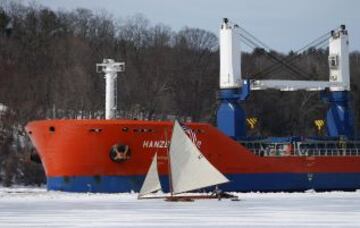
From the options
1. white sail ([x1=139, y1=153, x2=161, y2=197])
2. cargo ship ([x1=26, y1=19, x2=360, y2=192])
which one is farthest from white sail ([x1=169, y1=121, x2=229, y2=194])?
cargo ship ([x1=26, y1=19, x2=360, y2=192])

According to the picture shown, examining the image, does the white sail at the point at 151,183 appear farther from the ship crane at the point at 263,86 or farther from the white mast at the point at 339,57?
the white mast at the point at 339,57

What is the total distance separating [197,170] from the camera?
32.8 metres

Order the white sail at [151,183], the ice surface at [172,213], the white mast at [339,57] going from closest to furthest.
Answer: the ice surface at [172,213] → the white sail at [151,183] → the white mast at [339,57]

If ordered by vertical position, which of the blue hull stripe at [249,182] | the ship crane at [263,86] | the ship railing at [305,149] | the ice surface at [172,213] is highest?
the ship crane at [263,86]

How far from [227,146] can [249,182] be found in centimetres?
233

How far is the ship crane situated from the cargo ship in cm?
6

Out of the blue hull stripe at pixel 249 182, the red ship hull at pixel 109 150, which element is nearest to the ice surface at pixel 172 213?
the blue hull stripe at pixel 249 182

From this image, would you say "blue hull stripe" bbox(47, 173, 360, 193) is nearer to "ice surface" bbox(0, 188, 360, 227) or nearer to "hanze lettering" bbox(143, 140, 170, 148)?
"hanze lettering" bbox(143, 140, 170, 148)

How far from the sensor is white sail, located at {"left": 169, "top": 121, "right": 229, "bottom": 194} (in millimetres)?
32531

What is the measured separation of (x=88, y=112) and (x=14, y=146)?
7.52 m

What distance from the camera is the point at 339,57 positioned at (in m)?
48.0

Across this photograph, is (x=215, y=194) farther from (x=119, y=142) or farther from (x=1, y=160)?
(x=1, y=160)

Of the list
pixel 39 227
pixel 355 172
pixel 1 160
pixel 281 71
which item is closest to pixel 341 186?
pixel 355 172

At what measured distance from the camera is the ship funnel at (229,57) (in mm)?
44438
